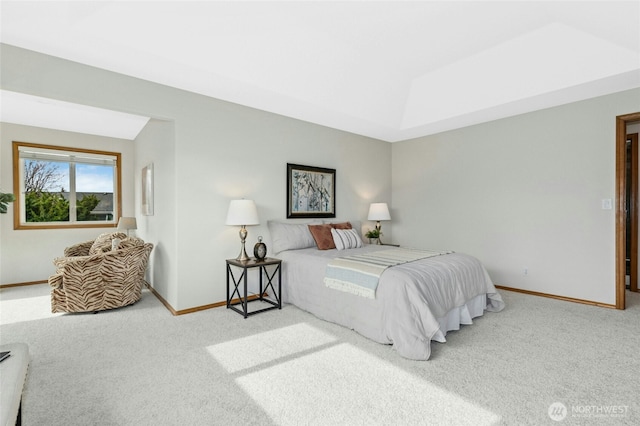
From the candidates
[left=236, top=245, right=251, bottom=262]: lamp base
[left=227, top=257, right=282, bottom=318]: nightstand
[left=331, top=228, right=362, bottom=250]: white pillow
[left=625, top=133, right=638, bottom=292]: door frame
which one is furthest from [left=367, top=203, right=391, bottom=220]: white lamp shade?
[left=625, top=133, right=638, bottom=292]: door frame

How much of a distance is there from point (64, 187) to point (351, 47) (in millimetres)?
5375

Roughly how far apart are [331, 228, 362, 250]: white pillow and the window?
14.2 ft

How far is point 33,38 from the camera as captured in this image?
255 cm

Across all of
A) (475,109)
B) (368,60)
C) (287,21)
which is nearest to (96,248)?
(287,21)

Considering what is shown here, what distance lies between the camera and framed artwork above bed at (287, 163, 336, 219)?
453 centimetres

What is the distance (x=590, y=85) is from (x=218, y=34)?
3.88m

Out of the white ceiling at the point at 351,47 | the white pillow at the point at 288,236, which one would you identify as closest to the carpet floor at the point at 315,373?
the white pillow at the point at 288,236

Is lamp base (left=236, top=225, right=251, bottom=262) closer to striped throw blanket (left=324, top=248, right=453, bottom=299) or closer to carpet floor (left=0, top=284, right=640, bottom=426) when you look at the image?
carpet floor (left=0, top=284, right=640, bottom=426)

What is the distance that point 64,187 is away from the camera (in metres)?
5.48

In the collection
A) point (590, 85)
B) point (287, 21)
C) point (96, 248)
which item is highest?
point (287, 21)

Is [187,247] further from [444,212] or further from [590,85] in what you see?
[590,85]

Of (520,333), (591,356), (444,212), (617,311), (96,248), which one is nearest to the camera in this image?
(591,356)

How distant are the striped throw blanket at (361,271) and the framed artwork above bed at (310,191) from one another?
1485 millimetres

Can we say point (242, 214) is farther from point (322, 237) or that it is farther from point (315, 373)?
point (315, 373)
